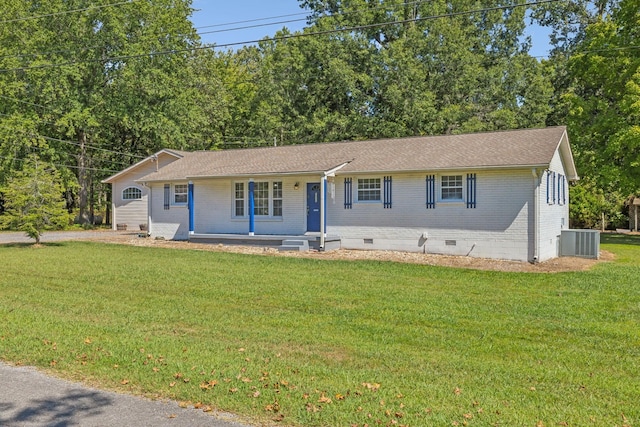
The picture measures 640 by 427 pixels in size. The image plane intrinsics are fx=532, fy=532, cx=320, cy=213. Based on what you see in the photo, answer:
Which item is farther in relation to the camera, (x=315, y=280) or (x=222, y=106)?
(x=222, y=106)

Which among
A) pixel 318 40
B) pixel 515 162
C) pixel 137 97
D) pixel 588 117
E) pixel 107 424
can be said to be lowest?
pixel 107 424

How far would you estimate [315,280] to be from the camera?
12219mm

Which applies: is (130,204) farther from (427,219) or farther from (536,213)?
(536,213)

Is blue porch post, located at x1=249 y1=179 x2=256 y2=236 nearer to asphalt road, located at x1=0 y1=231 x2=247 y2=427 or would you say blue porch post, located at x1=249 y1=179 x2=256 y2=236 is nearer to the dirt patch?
the dirt patch

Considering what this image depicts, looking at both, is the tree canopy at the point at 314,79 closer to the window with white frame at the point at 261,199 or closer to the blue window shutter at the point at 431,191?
the window with white frame at the point at 261,199

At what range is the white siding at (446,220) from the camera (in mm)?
16188

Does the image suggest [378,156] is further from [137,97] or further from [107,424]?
[137,97]

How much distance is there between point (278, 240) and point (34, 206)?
357 inches

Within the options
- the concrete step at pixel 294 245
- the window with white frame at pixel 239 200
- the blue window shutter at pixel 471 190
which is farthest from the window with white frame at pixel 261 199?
the blue window shutter at pixel 471 190

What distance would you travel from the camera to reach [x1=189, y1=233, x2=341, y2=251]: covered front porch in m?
18.8

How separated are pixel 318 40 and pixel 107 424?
3310cm

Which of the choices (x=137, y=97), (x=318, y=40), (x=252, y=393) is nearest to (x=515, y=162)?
(x=252, y=393)

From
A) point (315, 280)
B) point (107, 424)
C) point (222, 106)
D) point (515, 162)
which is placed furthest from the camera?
point (222, 106)

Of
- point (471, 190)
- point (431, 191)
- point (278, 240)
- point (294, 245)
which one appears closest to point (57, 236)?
point (278, 240)
